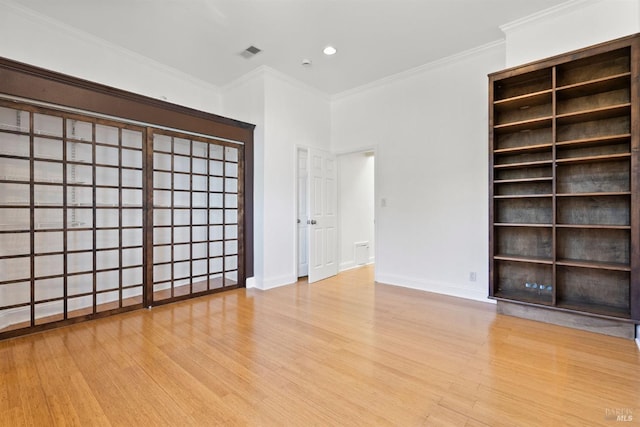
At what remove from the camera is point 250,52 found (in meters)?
4.01

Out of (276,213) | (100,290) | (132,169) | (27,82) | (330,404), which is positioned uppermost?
(27,82)

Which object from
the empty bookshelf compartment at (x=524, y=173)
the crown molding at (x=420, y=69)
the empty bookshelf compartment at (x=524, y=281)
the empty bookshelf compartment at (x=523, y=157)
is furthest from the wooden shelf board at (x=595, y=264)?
the crown molding at (x=420, y=69)

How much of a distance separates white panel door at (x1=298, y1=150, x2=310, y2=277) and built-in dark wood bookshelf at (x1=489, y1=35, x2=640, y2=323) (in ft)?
9.32

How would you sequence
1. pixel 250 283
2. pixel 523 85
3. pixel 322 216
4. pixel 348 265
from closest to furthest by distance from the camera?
pixel 523 85
pixel 250 283
pixel 322 216
pixel 348 265

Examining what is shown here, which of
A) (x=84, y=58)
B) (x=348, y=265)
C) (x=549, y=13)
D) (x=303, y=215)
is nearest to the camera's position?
(x=549, y=13)

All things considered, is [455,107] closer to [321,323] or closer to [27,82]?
[321,323]

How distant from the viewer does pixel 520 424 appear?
162cm

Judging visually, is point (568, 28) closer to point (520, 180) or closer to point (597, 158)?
point (597, 158)

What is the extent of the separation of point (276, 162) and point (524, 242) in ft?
11.2

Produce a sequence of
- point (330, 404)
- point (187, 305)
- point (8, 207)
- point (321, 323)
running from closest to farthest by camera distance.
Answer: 1. point (330, 404)
2. point (8, 207)
3. point (321, 323)
4. point (187, 305)

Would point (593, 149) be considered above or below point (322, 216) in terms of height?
above

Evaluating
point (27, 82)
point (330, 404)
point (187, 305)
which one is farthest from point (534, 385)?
point (27, 82)

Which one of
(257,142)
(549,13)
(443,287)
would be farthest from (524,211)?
(257,142)

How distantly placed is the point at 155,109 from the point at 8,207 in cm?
172
